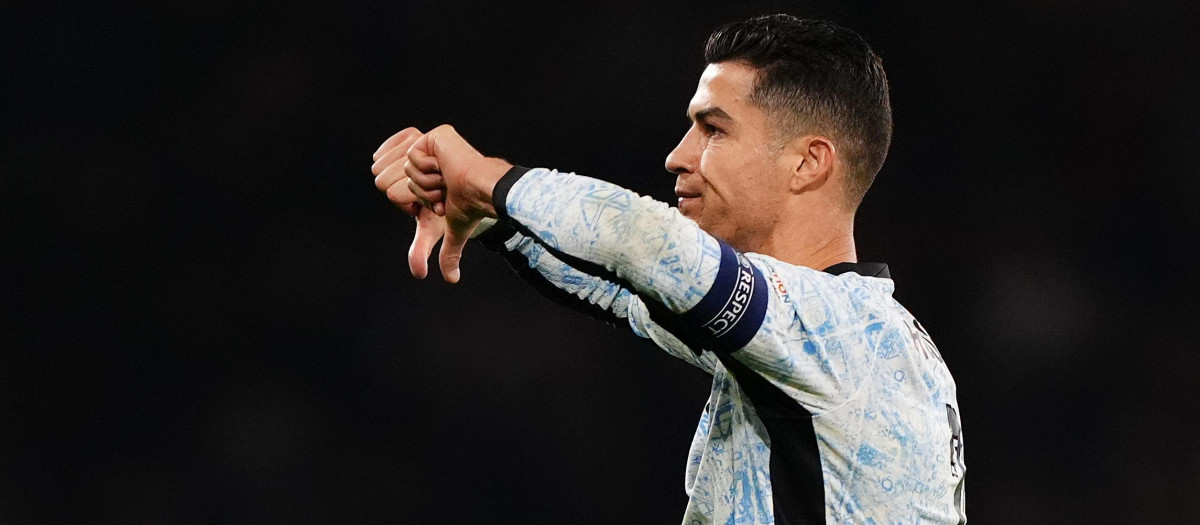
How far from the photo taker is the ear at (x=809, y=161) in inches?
54.0

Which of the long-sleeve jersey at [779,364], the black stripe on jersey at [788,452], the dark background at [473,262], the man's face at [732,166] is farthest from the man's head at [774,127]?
the dark background at [473,262]

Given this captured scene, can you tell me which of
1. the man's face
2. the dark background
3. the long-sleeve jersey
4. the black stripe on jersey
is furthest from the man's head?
the dark background

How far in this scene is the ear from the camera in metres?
1.37

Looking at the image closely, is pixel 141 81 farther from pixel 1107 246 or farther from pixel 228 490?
pixel 1107 246

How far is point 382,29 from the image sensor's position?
3.09m

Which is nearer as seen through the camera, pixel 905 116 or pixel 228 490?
pixel 228 490

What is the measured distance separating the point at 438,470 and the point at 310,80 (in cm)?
Result: 107

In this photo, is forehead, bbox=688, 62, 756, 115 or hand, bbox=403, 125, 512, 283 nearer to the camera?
hand, bbox=403, 125, 512, 283

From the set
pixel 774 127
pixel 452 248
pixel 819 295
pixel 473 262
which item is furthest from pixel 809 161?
pixel 473 262

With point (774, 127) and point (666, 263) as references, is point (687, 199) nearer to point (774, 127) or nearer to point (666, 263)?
point (774, 127)

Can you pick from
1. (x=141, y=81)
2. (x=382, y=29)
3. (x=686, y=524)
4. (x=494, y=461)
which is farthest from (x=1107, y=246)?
(x=141, y=81)

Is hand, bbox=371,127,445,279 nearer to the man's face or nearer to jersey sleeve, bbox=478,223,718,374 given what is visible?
jersey sleeve, bbox=478,223,718,374

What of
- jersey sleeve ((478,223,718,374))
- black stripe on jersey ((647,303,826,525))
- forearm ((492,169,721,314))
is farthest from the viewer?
jersey sleeve ((478,223,718,374))

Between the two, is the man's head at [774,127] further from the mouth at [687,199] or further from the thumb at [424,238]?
the thumb at [424,238]
